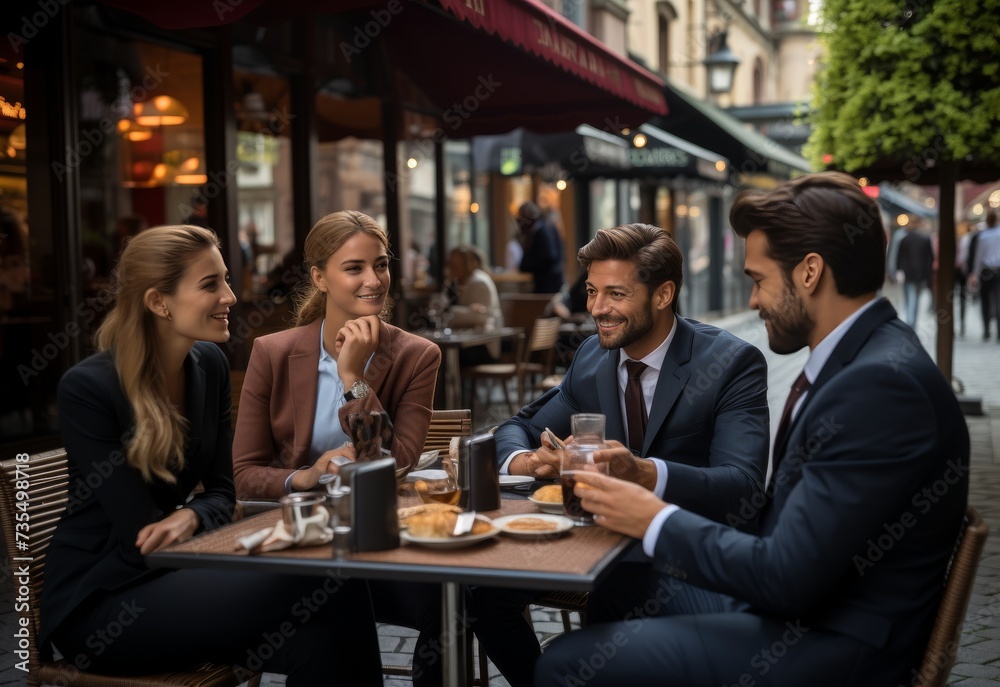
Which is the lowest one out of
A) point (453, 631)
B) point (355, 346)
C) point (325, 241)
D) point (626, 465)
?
point (453, 631)

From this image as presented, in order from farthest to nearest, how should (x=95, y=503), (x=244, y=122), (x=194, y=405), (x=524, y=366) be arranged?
1. (x=524, y=366)
2. (x=244, y=122)
3. (x=194, y=405)
4. (x=95, y=503)

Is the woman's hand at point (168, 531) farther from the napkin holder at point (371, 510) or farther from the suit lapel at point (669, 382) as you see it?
the suit lapel at point (669, 382)

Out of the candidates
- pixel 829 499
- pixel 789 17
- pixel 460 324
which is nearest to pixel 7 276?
pixel 460 324

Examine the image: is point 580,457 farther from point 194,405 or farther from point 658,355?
point 194,405

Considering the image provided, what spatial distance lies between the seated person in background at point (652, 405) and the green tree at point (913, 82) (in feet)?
18.0

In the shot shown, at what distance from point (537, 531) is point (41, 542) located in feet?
4.54

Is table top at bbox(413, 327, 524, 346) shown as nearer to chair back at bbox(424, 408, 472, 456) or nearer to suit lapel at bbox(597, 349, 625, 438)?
chair back at bbox(424, 408, 472, 456)

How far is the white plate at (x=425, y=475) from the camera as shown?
308 centimetres

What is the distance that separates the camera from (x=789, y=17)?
111ft

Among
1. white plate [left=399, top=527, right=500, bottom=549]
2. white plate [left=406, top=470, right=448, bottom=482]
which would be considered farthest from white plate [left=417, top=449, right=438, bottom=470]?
white plate [left=399, top=527, right=500, bottom=549]

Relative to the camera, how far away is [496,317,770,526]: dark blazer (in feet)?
9.69

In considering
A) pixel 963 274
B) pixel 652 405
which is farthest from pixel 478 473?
pixel 963 274

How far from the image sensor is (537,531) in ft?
8.05

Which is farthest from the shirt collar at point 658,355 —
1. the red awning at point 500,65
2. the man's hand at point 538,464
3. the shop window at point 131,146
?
the shop window at point 131,146
